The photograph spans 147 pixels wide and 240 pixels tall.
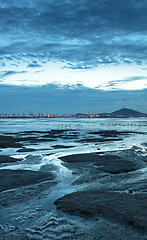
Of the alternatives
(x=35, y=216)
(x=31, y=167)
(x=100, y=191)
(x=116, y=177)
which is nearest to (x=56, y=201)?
(x=35, y=216)

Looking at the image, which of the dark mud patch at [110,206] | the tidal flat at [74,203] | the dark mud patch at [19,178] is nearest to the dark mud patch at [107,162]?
the tidal flat at [74,203]

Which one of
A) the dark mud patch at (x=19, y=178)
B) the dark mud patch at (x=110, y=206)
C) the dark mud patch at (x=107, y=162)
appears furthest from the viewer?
the dark mud patch at (x=107, y=162)

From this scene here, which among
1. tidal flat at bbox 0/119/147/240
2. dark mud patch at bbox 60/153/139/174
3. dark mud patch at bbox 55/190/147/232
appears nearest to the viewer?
tidal flat at bbox 0/119/147/240

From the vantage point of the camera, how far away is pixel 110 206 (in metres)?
9.22

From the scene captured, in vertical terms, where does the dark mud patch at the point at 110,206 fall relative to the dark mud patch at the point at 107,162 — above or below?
above

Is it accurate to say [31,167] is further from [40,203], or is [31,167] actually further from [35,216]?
[35,216]

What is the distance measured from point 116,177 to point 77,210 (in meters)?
5.91

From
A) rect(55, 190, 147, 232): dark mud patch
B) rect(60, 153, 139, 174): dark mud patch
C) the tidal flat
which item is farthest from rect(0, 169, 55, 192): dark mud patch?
rect(60, 153, 139, 174): dark mud patch

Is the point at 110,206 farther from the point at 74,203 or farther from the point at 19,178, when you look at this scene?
the point at 19,178

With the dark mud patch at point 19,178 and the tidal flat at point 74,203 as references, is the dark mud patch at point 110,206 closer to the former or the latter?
the tidal flat at point 74,203

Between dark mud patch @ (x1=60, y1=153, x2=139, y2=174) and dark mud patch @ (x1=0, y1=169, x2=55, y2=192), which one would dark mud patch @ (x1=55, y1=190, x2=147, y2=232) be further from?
dark mud patch @ (x1=60, y1=153, x2=139, y2=174)

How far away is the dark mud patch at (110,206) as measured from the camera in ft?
26.6

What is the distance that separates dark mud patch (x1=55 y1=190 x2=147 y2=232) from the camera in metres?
8.09

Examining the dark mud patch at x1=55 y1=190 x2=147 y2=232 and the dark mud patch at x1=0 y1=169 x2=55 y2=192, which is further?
the dark mud patch at x1=0 y1=169 x2=55 y2=192
